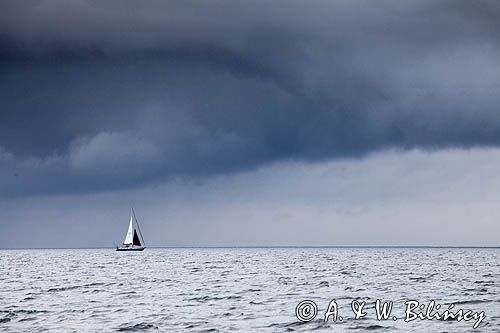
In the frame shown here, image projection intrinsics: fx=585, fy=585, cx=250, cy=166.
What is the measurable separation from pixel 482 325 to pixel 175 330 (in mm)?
14683

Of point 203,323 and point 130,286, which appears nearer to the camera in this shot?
point 203,323

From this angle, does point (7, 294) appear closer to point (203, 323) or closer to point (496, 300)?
point (203, 323)

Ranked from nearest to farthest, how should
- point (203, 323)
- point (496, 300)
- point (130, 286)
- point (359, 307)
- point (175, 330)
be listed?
point (175, 330), point (203, 323), point (359, 307), point (496, 300), point (130, 286)

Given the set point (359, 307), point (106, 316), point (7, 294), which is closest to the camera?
point (106, 316)

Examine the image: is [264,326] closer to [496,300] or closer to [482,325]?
[482,325]

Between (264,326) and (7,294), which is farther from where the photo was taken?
(7,294)

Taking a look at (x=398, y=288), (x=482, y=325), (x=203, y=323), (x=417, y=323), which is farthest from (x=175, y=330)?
(x=398, y=288)

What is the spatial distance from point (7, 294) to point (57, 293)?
407 cm

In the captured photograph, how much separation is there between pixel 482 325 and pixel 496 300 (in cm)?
1127

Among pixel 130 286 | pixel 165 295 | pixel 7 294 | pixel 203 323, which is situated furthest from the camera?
pixel 130 286

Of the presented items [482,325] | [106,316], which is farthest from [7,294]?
[482,325]

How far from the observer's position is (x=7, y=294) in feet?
154

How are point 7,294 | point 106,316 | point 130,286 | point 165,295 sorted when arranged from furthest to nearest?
point 130,286 < point 7,294 < point 165,295 < point 106,316

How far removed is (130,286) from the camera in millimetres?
53625
